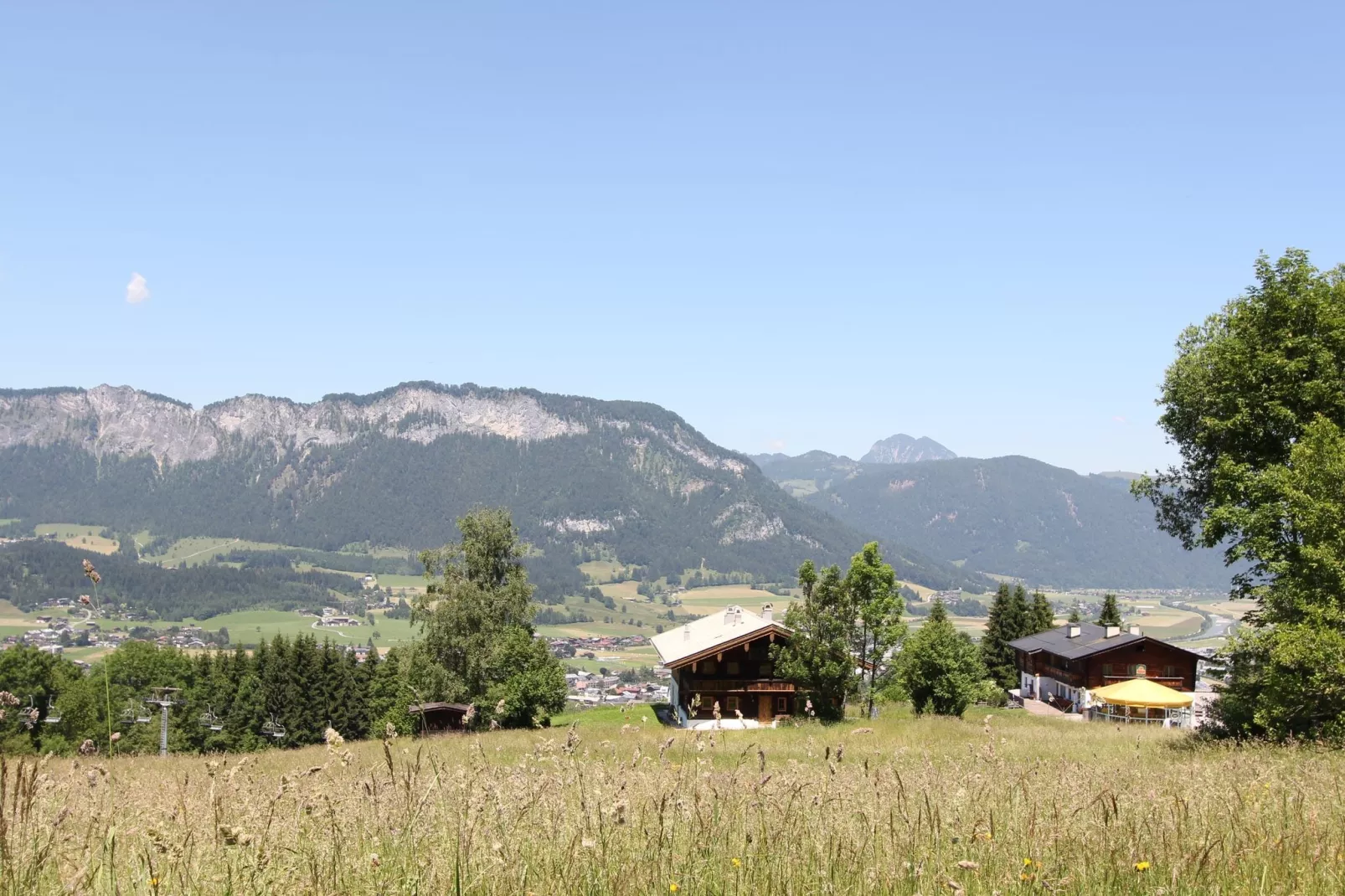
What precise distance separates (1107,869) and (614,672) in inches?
6619

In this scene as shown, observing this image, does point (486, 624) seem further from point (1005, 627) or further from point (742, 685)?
point (1005, 627)

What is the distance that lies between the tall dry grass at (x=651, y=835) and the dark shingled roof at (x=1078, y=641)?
185 ft

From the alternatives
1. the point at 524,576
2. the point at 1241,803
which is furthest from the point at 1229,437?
the point at 524,576

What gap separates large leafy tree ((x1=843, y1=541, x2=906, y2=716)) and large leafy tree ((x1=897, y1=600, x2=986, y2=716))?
4.63ft

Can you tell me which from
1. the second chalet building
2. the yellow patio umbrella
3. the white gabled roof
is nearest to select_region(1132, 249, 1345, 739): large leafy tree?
the yellow patio umbrella

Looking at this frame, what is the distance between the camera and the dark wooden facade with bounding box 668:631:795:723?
43.9m

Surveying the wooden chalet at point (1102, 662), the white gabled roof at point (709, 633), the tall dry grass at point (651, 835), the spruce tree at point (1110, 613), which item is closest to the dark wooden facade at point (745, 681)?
the white gabled roof at point (709, 633)

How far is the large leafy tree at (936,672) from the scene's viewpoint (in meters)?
36.8

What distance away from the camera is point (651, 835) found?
187 inches

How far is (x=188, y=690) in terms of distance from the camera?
67.6m

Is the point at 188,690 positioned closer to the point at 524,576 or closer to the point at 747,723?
the point at 524,576

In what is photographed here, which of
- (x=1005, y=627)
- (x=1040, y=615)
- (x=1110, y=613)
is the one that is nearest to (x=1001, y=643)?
(x=1005, y=627)

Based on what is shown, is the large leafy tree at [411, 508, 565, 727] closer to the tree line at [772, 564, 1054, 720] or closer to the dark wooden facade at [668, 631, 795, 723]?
the dark wooden facade at [668, 631, 795, 723]

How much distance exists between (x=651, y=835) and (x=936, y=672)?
3519cm
